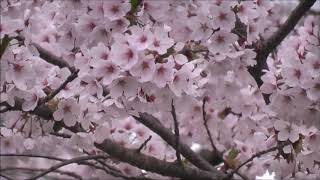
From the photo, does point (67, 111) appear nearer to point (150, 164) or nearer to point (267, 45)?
point (150, 164)

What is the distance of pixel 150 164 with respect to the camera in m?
3.17

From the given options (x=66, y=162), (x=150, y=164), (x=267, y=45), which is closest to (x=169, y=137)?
(x=150, y=164)

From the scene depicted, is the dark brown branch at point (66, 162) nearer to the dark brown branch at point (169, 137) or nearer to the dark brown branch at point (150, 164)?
the dark brown branch at point (150, 164)

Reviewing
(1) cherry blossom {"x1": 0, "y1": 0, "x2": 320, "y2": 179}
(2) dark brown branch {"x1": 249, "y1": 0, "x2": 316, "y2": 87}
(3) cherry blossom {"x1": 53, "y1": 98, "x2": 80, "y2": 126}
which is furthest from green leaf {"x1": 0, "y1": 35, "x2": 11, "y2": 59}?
(2) dark brown branch {"x1": 249, "y1": 0, "x2": 316, "y2": 87}

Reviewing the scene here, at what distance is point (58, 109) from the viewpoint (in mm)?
2652

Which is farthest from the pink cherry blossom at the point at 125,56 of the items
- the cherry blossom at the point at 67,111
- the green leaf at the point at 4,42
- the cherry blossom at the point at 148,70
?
the cherry blossom at the point at 67,111

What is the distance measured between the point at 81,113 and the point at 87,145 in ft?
1.48

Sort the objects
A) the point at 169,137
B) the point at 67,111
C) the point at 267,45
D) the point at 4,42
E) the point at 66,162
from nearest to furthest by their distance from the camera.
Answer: the point at 4,42
the point at 67,111
the point at 267,45
the point at 66,162
the point at 169,137

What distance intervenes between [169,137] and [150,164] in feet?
0.78

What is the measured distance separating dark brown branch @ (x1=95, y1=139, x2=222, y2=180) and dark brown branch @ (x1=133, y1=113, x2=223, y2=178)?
0.35 feet

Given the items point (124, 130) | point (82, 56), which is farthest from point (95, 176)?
point (82, 56)

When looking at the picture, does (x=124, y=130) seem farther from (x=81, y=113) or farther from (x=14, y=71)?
(x=14, y=71)

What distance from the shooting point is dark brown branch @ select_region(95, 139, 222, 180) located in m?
3.15

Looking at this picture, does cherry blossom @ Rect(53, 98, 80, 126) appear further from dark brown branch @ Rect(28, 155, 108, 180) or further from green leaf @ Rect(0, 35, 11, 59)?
green leaf @ Rect(0, 35, 11, 59)
